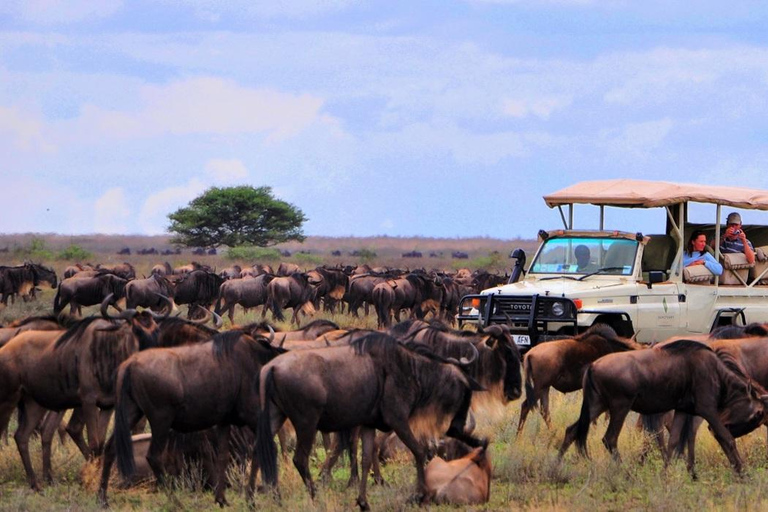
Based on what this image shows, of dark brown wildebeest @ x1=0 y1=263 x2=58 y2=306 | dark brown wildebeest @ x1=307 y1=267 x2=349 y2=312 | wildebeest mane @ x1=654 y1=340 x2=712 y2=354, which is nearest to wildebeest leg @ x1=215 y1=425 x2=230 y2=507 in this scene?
wildebeest mane @ x1=654 y1=340 x2=712 y2=354

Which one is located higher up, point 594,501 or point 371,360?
point 371,360

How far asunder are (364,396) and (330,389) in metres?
0.28

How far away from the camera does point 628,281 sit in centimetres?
1411

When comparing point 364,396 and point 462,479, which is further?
point 462,479

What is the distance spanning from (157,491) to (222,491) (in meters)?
0.75

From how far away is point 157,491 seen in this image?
867 centimetres

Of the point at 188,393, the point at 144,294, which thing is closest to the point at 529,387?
the point at 188,393

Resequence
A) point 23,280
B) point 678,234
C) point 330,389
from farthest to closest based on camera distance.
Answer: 1. point 23,280
2. point 678,234
3. point 330,389

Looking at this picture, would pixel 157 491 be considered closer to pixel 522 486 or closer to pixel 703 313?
pixel 522 486

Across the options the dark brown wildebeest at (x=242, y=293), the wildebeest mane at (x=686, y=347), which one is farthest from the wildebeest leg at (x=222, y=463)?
the dark brown wildebeest at (x=242, y=293)

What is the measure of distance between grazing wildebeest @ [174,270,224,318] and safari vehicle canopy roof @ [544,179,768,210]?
1409 cm

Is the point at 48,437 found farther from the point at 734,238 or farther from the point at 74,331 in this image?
the point at 734,238

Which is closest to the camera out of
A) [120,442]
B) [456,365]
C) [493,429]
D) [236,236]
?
[120,442]

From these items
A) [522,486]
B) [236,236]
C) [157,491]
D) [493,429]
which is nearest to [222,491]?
[157,491]
